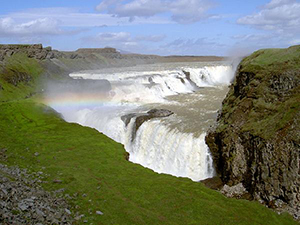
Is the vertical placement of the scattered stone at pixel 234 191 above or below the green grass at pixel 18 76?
below

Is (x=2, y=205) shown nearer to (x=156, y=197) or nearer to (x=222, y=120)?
(x=156, y=197)

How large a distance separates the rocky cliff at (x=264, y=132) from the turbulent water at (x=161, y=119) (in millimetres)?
2736

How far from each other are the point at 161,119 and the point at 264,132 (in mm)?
17533

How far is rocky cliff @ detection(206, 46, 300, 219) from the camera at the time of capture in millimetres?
22000

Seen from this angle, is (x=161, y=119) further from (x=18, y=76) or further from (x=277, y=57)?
(x=18, y=76)

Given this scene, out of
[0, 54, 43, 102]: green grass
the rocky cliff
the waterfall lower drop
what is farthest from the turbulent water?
[0, 54, 43, 102]: green grass

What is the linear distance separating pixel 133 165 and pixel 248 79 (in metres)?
14.3

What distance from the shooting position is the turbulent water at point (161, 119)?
32.2m

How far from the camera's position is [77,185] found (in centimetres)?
2283

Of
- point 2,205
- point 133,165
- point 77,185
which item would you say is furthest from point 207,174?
point 2,205

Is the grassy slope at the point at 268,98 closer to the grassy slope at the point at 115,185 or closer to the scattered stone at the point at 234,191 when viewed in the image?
the scattered stone at the point at 234,191

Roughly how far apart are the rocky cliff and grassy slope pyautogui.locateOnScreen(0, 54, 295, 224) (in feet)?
8.61

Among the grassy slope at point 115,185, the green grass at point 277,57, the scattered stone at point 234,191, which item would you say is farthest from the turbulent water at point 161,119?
the green grass at point 277,57

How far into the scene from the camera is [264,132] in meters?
24.6
